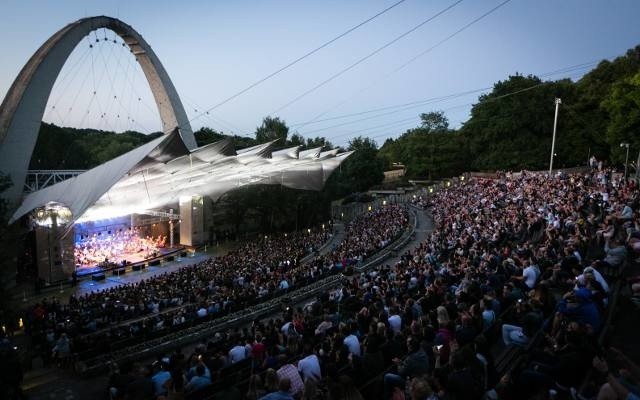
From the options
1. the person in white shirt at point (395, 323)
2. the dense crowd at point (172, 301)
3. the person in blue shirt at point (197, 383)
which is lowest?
the dense crowd at point (172, 301)

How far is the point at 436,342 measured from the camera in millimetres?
5672

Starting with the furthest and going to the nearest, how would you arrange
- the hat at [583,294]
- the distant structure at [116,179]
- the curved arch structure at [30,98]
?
the curved arch structure at [30,98], the distant structure at [116,179], the hat at [583,294]

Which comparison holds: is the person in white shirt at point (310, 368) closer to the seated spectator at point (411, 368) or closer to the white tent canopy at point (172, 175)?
the seated spectator at point (411, 368)

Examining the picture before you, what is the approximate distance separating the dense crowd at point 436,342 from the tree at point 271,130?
37322 mm

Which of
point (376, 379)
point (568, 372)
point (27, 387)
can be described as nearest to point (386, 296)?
point (376, 379)

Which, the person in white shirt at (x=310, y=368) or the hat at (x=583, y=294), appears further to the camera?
the hat at (x=583, y=294)

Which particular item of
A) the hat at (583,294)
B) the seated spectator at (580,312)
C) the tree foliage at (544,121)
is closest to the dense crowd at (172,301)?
the seated spectator at (580,312)

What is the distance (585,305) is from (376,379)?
2817 millimetres

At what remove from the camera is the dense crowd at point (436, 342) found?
167 inches

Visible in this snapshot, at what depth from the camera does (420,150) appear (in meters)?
55.0

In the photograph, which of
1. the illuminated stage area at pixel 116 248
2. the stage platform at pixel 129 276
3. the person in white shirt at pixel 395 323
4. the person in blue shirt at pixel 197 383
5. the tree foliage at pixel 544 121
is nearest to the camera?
the person in blue shirt at pixel 197 383

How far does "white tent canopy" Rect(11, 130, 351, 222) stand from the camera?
15.3 metres

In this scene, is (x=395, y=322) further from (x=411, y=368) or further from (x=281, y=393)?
(x=281, y=393)

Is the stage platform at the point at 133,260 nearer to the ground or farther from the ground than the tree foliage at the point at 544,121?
nearer to the ground
